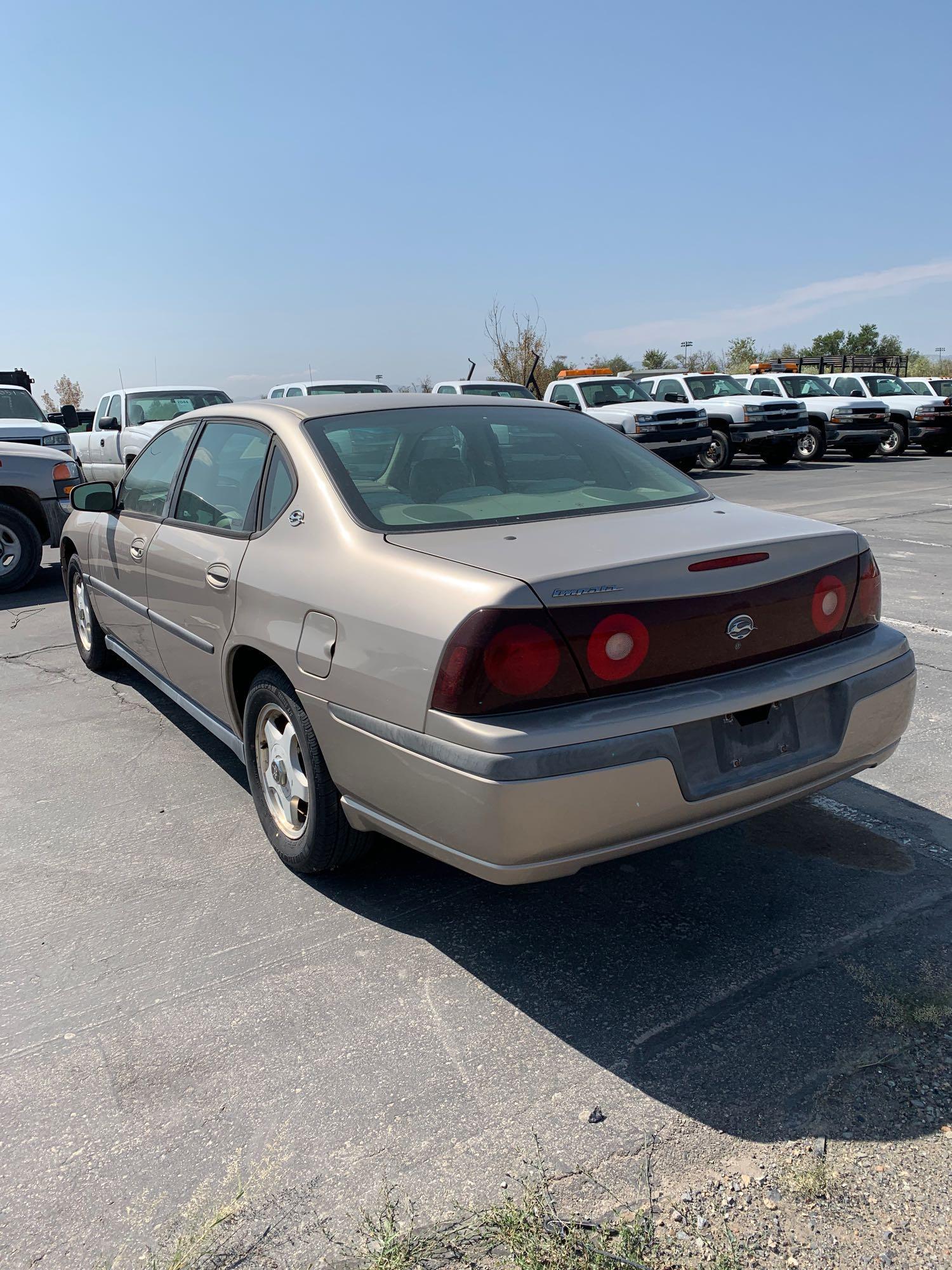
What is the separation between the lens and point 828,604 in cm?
301

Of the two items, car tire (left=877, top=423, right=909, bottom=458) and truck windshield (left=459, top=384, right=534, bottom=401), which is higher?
truck windshield (left=459, top=384, right=534, bottom=401)

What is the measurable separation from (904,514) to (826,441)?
10990 millimetres

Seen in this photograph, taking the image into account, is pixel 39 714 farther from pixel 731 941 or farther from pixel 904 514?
pixel 904 514

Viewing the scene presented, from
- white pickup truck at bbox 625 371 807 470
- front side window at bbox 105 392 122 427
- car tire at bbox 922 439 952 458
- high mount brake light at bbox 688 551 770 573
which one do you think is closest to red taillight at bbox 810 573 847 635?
high mount brake light at bbox 688 551 770 573

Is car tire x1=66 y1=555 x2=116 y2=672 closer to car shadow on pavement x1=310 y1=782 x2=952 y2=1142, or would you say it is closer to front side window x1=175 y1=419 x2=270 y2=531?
front side window x1=175 y1=419 x2=270 y2=531

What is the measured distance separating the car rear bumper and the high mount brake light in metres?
0.29

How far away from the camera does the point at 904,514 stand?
12609 millimetres

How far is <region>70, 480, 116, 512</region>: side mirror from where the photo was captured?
4.96 metres

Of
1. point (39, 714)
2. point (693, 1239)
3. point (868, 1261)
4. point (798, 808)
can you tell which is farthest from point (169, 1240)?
point (39, 714)

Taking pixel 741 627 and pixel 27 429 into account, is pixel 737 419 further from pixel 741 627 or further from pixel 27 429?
pixel 741 627

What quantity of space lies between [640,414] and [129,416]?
8838 millimetres

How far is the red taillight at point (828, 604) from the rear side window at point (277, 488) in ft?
5.57

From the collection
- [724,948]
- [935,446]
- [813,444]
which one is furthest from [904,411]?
[724,948]

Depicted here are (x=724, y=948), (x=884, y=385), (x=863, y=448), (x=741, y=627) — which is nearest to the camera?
(x=741, y=627)
